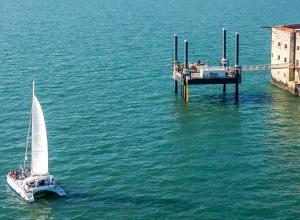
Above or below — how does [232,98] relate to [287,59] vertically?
below

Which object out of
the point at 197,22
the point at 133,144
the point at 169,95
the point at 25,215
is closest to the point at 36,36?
the point at 197,22

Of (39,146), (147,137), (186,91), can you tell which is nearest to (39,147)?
(39,146)

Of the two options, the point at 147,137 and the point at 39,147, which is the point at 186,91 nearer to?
the point at 147,137

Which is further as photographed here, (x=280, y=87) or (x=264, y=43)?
(x=264, y=43)

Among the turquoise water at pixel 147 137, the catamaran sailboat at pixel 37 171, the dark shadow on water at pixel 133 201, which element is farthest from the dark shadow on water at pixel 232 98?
the catamaran sailboat at pixel 37 171

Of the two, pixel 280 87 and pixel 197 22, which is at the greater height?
pixel 197 22

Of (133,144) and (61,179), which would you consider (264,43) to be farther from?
(61,179)

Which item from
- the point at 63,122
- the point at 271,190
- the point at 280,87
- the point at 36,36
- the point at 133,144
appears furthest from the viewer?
the point at 36,36
